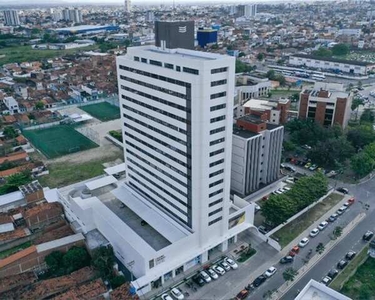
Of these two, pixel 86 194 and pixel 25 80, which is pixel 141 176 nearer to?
pixel 86 194

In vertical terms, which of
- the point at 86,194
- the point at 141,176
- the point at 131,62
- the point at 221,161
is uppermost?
the point at 131,62

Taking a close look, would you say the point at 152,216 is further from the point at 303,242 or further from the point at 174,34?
the point at 174,34

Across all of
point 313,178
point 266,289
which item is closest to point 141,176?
point 266,289

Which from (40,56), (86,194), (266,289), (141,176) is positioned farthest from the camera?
(40,56)

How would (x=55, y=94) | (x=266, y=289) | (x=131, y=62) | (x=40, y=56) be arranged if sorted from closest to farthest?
(x=266, y=289), (x=131, y=62), (x=55, y=94), (x=40, y=56)

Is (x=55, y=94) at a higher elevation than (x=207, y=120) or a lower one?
lower

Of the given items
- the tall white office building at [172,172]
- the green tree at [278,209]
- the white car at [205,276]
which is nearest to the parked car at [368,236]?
the green tree at [278,209]
